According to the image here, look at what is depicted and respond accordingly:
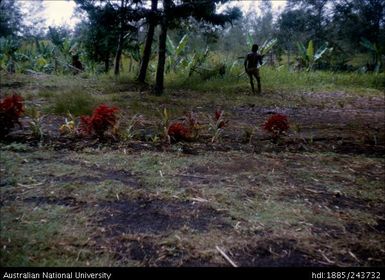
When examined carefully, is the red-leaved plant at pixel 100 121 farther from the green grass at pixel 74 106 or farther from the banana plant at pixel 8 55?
the banana plant at pixel 8 55

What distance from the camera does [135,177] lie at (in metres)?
4.00

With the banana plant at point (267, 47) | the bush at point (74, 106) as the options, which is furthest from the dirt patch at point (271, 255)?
the banana plant at point (267, 47)

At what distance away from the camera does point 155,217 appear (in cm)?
316

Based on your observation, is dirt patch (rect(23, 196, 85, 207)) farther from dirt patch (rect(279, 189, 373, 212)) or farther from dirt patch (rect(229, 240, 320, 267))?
dirt patch (rect(279, 189, 373, 212))

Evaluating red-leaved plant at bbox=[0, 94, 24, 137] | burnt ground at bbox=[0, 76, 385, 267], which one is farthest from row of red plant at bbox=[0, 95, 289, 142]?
burnt ground at bbox=[0, 76, 385, 267]

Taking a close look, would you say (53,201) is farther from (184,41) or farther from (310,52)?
(310,52)

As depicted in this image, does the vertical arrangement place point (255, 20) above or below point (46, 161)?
above

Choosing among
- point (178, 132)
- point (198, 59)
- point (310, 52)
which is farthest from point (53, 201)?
point (310, 52)

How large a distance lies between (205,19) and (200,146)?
6.89 metres

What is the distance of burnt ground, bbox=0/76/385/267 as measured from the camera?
2.66 m

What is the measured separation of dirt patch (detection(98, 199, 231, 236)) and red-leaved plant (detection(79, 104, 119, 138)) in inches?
78.1

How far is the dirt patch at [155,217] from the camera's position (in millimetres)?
2979
